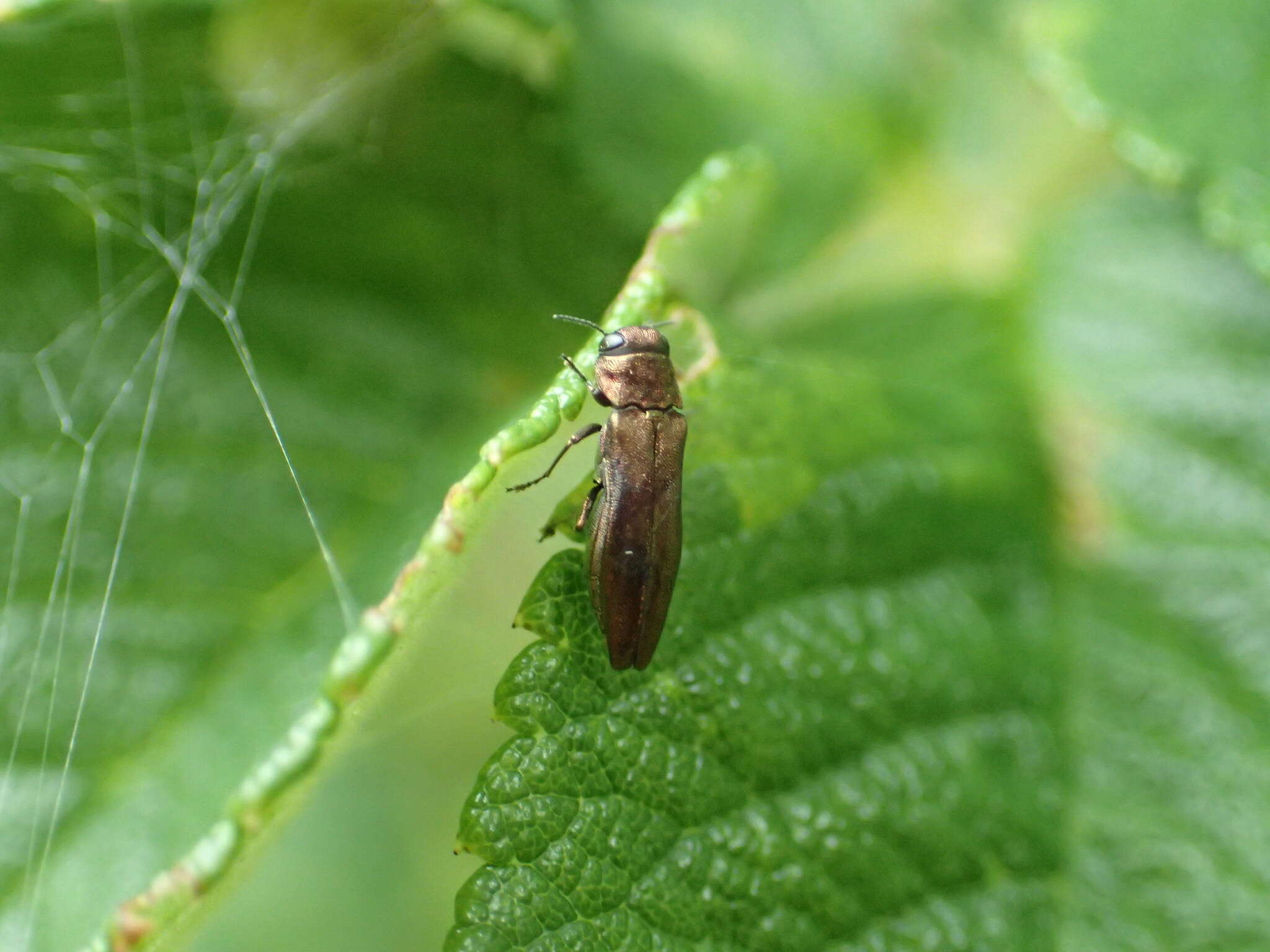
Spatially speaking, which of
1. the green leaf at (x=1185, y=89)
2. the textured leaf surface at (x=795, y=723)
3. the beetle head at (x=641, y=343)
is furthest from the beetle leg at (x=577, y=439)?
the green leaf at (x=1185, y=89)

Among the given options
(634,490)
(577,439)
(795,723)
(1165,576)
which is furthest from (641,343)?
(1165,576)

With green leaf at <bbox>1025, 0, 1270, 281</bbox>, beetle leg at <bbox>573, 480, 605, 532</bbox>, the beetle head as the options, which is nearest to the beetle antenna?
the beetle head

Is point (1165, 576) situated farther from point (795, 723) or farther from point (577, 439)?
point (577, 439)

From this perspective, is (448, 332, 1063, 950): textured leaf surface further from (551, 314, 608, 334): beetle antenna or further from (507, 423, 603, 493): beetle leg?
(551, 314, 608, 334): beetle antenna

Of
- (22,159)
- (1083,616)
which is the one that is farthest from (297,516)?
(1083,616)

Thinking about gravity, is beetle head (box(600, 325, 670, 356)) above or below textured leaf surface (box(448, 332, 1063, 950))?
above

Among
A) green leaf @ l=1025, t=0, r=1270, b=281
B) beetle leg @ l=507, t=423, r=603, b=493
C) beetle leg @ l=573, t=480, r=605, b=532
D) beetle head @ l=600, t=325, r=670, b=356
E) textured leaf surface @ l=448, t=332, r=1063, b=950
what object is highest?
green leaf @ l=1025, t=0, r=1270, b=281

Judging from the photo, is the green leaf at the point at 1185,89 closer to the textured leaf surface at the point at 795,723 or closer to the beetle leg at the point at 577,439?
the textured leaf surface at the point at 795,723
